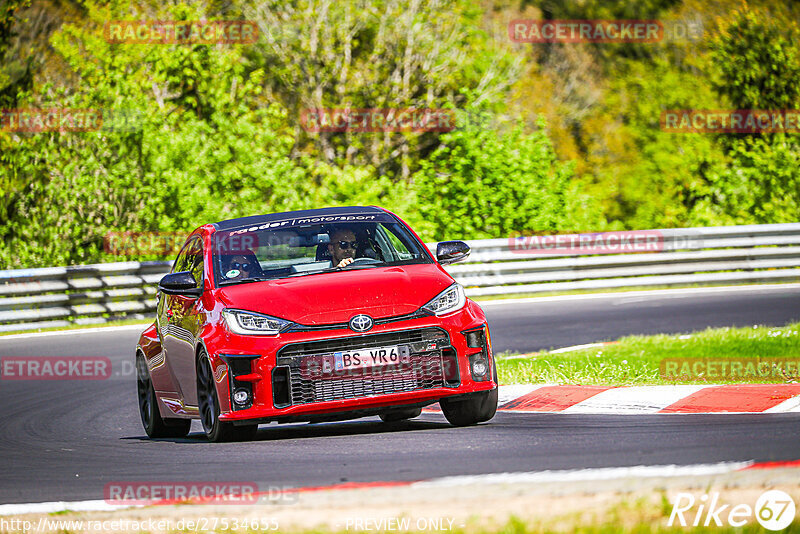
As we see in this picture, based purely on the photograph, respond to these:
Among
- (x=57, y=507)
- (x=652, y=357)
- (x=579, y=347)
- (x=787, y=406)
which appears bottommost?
(x=579, y=347)

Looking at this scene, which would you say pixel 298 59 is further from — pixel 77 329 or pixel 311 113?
pixel 77 329

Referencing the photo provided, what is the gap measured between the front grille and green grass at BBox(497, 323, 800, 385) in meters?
2.72

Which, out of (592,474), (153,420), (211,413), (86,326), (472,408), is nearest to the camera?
(592,474)

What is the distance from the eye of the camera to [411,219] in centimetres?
2478

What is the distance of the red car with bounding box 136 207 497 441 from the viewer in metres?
7.61

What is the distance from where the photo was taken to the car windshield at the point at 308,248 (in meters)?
8.56

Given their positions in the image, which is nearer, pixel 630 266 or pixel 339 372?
pixel 339 372

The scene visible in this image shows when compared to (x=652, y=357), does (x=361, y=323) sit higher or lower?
higher

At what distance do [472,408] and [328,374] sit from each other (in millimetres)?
1165

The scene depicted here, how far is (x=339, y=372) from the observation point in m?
7.59

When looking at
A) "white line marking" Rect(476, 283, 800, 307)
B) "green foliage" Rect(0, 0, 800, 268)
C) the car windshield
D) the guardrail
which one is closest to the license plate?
the car windshield

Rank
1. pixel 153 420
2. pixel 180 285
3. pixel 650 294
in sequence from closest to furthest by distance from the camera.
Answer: pixel 180 285
pixel 153 420
pixel 650 294

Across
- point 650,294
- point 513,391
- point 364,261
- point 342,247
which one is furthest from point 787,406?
point 650,294

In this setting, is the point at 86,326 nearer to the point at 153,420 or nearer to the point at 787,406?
the point at 153,420
